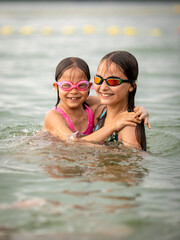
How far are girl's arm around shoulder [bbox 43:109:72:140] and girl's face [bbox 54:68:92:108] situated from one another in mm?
213

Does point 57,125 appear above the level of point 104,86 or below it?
below

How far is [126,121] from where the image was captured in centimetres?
464

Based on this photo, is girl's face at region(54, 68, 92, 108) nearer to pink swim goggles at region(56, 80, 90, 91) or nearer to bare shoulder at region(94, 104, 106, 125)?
pink swim goggles at region(56, 80, 90, 91)

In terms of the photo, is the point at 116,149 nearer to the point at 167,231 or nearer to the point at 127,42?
the point at 167,231

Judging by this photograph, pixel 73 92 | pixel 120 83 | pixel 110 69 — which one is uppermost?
pixel 110 69

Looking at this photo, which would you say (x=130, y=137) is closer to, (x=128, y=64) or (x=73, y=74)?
(x=128, y=64)

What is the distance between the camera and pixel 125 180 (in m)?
4.07

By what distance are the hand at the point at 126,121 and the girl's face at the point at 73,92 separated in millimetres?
692

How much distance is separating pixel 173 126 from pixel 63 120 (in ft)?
7.47

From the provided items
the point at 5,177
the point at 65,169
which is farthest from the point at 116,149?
the point at 5,177

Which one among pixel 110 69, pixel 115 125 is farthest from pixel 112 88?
pixel 115 125

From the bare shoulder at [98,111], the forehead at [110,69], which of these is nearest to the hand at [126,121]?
the forehead at [110,69]

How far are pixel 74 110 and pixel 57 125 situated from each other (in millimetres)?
368

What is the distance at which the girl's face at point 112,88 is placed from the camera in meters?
4.69
